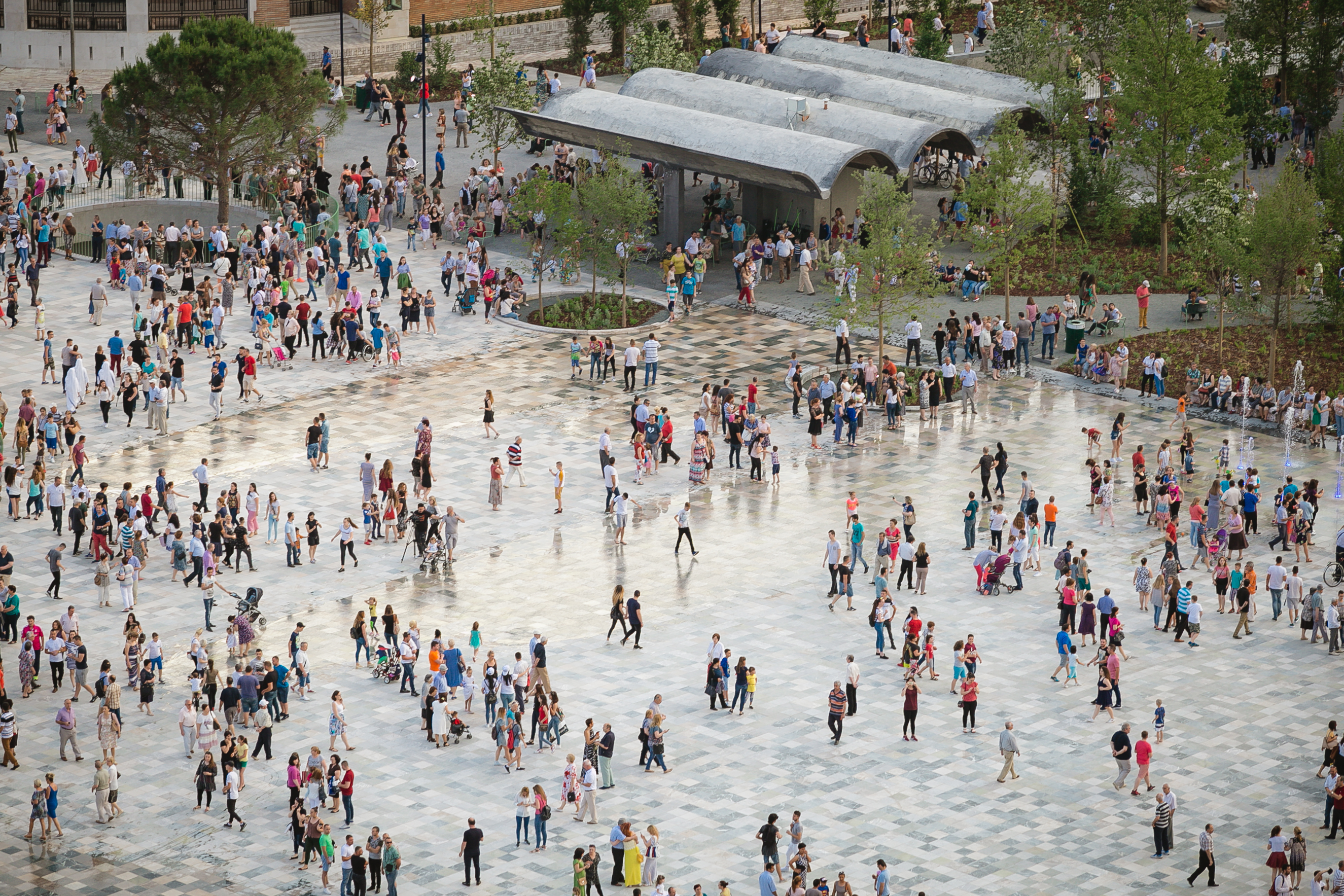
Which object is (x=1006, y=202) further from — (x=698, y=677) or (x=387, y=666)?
(x=387, y=666)

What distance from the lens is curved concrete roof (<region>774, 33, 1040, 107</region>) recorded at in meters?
63.3

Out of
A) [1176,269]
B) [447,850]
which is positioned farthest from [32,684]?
[1176,269]

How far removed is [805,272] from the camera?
189 ft

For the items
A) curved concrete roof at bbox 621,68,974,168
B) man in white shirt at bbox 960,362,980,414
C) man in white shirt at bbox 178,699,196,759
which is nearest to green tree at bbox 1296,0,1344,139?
curved concrete roof at bbox 621,68,974,168

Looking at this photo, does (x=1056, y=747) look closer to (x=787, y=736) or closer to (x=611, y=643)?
(x=787, y=736)

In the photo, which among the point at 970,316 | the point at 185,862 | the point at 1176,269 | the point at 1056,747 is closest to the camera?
the point at 185,862

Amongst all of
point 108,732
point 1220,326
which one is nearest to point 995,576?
point 1220,326

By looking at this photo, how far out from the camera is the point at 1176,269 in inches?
2311

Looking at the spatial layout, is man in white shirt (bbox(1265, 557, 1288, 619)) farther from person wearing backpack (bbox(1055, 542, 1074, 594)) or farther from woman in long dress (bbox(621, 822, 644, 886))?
woman in long dress (bbox(621, 822, 644, 886))

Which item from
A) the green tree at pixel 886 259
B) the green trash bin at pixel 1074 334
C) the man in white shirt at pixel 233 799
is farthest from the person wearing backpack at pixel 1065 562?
the man in white shirt at pixel 233 799

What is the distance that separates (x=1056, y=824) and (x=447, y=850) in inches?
376

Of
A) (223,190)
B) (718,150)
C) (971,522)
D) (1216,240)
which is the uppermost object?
(718,150)

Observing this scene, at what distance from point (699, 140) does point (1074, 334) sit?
41.8 feet

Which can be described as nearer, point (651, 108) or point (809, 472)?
point (809, 472)
